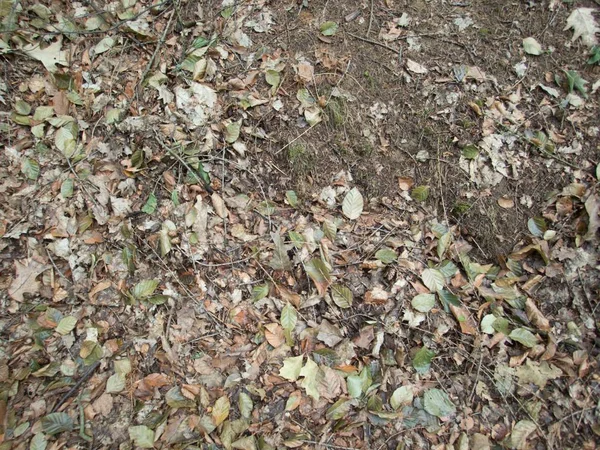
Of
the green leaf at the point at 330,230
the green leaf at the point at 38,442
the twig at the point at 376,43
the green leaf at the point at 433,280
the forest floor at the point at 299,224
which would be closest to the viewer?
the green leaf at the point at 38,442

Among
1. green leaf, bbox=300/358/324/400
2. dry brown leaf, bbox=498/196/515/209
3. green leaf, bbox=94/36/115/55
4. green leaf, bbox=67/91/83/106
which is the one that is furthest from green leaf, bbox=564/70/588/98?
green leaf, bbox=67/91/83/106

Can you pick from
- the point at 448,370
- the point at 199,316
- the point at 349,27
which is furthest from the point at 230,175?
the point at 448,370

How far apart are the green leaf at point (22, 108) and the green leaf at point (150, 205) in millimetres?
1021

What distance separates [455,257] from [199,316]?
1547 millimetres

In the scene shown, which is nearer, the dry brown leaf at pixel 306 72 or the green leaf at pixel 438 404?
the green leaf at pixel 438 404

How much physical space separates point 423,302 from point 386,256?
332 millimetres

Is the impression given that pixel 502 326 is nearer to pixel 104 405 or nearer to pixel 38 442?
pixel 104 405

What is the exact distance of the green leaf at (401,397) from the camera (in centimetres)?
224

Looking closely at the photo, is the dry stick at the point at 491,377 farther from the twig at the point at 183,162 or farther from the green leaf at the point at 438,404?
the twig at the point at 183,162

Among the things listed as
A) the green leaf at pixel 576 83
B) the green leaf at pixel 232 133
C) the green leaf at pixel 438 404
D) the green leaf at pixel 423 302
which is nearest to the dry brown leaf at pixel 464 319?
the green leaf at pixel 423 302

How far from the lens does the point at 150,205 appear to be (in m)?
2.64

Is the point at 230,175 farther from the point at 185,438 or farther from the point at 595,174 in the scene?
the point at 595,174

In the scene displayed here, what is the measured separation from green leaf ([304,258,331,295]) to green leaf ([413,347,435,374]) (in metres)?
0.62

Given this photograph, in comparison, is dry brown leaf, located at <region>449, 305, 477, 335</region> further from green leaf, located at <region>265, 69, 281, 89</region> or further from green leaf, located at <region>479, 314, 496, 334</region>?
green leaf, located at <region>265, 69, 281, 89</region>
